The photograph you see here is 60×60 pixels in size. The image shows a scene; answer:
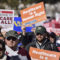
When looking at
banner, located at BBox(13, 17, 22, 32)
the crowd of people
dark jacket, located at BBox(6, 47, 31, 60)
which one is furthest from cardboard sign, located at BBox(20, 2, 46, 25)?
dark jacket, located at BBox(6, 47, 31, 60)

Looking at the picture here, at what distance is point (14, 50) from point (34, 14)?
361 centimetres

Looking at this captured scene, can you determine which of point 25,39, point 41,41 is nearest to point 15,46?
point 41,41

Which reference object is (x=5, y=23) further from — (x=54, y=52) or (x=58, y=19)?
(x=58, y=19)

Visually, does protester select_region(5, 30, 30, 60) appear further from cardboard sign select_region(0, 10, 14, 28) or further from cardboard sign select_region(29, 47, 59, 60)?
cardboard sign select_region(0, 10, 14, 28)

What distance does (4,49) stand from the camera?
3.72m

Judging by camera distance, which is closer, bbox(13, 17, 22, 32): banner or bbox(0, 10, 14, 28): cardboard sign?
bbox(0, 10, 14, 28): cardboard sign

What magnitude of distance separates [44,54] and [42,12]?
3154 millimetres

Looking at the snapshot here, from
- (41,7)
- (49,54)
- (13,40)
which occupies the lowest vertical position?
(49,54)

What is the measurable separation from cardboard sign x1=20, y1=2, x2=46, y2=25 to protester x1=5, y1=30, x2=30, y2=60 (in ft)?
11.0

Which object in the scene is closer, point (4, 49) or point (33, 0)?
point (4, 49)

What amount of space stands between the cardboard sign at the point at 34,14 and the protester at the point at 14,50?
3.36 meters

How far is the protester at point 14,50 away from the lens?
3.91 meters

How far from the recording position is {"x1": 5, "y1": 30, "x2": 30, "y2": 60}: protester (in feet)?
12.8

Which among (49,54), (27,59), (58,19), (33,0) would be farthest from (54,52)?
(33,0)
